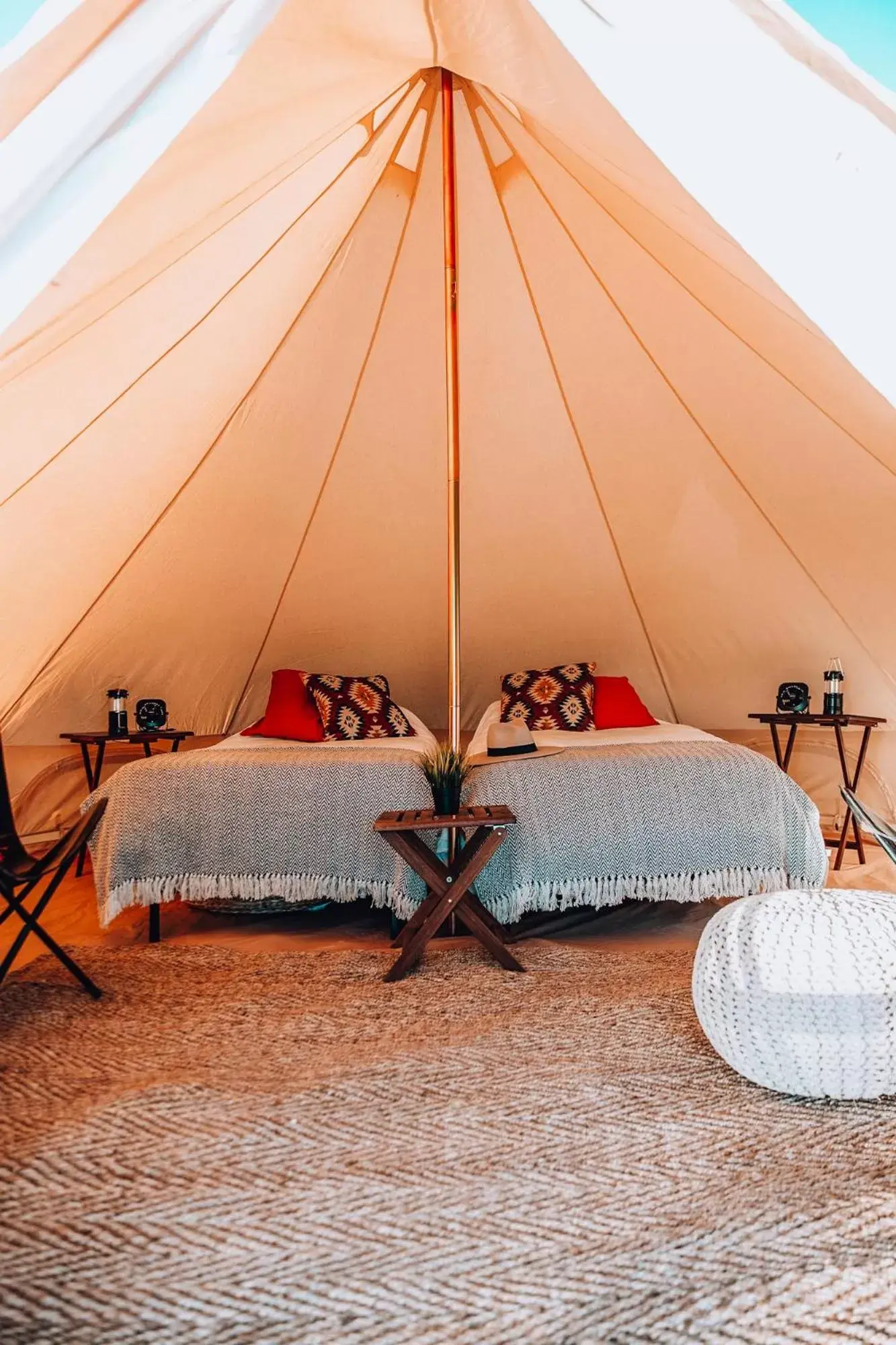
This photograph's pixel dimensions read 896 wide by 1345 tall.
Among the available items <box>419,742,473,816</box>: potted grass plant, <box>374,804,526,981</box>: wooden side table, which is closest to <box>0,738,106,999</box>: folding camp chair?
<box>374,804,526,981</box>: wooden side table

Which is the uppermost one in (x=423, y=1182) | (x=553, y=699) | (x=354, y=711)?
(x=553, y=699)

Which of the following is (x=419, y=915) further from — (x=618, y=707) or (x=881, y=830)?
(x=618, y=707)

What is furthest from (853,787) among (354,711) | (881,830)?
(881,830)

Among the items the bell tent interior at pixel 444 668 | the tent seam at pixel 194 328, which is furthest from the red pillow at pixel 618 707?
Answer: the tent seam at pixel 194 328

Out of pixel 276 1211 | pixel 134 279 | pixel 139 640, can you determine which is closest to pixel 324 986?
pixel 276 1211

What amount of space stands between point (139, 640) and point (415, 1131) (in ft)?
9.79

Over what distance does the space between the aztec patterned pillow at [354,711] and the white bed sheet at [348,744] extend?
0.07m

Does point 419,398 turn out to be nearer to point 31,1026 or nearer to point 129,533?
point 129,533

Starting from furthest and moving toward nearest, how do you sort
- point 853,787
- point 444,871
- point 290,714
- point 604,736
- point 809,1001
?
1. point 853,787
2. point 290,714
3. point 604,736
4. point 444,871
5. point 809,1001

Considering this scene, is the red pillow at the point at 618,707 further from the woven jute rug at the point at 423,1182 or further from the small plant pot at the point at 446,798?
the woven jute rug at the point at 423,1182

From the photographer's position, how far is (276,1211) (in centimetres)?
140

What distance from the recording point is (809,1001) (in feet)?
5.66

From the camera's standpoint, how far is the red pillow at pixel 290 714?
4113 millimetres

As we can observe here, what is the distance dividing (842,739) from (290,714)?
243 centimetres
